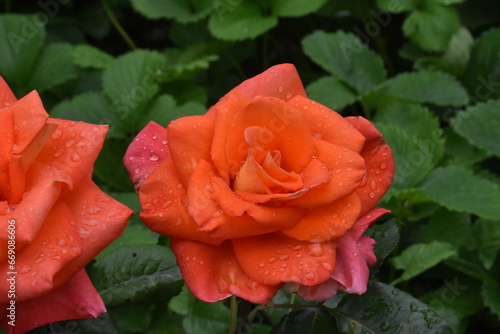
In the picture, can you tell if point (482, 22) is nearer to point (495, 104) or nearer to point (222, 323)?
point (495, 104)

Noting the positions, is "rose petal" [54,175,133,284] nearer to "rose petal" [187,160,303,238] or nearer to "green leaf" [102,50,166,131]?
"rose petal" [187,160,303,238]

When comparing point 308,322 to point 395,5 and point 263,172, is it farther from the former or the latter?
point 395,5

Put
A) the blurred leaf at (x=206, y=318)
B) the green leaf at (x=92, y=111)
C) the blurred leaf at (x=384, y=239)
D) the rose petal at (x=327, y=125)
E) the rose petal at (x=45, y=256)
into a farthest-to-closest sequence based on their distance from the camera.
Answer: the green leaf at (x=92, y=111) < the blurred leaf at (x=206, y=318) < the blurred leaf at (x=384, y=239) < the rose petal at (x=327, y=125) < the rose petal at (x=45, y=256)

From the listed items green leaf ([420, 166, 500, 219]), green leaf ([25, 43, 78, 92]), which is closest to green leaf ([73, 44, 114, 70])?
green leaf ([25, 43, 78, 92])

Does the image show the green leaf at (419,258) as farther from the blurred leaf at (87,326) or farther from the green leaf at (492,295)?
the blurred leaf at (87,326)

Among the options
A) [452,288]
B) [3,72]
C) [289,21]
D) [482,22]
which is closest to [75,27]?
[3,72]

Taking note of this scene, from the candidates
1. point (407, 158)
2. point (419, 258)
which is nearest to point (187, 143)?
point (419, 258)

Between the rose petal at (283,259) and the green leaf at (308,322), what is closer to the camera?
the rose petal at (283,259)

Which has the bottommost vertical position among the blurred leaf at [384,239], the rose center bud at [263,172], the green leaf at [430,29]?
the green leaf at [430,29]

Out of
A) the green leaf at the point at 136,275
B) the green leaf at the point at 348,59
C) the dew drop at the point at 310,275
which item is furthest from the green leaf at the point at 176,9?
the dew drop at the point at 310,275

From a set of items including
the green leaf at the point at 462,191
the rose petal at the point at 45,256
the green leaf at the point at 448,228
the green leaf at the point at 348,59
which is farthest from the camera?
the green leaf at the point at 348,59
